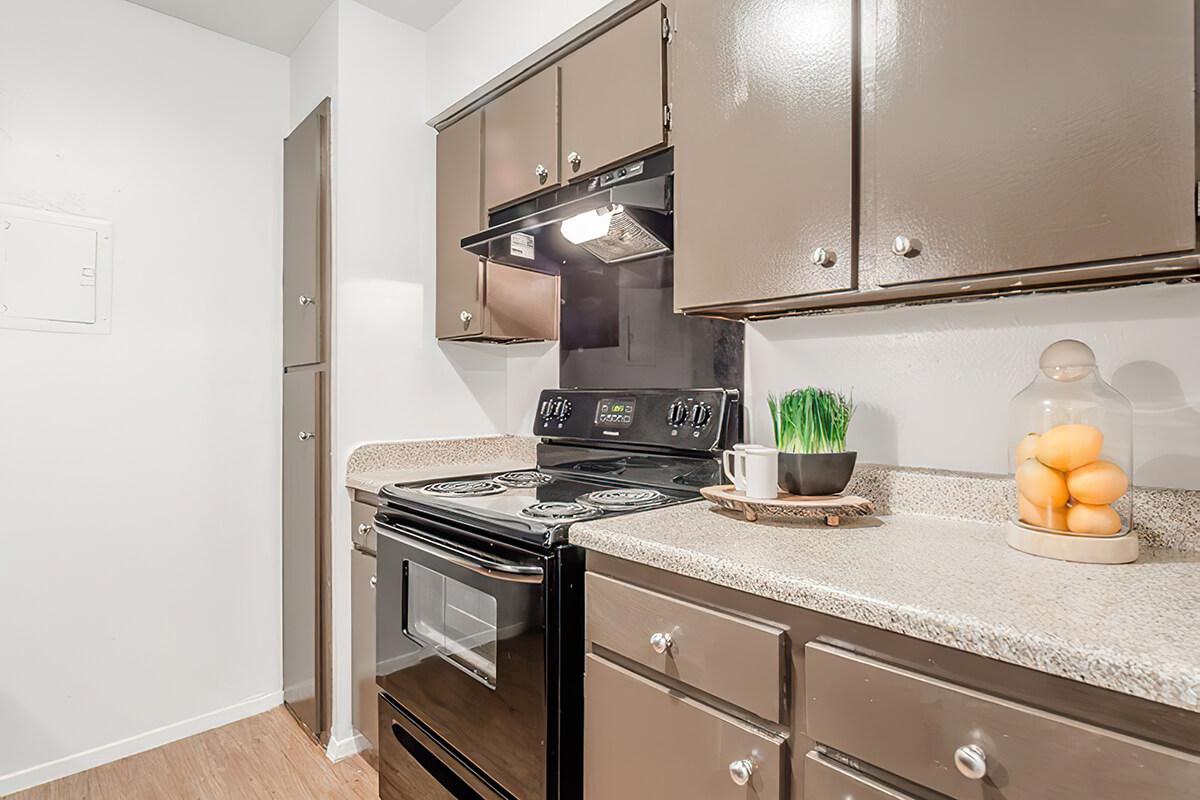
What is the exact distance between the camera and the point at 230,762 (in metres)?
2.09

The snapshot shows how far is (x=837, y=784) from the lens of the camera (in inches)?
32.5

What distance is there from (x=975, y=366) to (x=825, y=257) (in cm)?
41

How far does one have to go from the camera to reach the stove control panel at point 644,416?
5.40 ft

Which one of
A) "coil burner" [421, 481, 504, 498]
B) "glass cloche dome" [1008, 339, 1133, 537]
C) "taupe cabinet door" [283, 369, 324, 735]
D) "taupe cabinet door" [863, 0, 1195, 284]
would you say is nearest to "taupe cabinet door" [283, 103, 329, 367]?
"taupe cabinet door" [283, 369, 324, 735]

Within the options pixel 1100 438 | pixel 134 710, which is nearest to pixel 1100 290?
pixel 1100 438

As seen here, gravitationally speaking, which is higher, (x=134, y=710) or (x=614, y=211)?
(x=614, y=211)

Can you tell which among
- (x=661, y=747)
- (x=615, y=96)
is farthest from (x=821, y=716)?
(x=615, y=96)

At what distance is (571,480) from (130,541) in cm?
155

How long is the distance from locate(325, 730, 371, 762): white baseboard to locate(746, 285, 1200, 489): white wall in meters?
1.70

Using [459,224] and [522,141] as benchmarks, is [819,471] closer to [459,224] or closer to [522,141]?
[522,141]

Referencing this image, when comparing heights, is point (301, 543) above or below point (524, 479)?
below

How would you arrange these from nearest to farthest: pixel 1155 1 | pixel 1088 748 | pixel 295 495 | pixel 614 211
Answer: pixel 1088 748 → pixel 1155 1 → pixel 614 211 → pixel 295 495

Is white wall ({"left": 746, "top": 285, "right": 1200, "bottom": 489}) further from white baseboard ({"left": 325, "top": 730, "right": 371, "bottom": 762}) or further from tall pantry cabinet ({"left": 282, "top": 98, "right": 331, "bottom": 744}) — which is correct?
white baseboard ({"left": 325, "top": 730, "right": 371, "bottom": 762})

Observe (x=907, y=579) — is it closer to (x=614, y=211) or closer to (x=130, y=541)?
(x=614, y=211)
